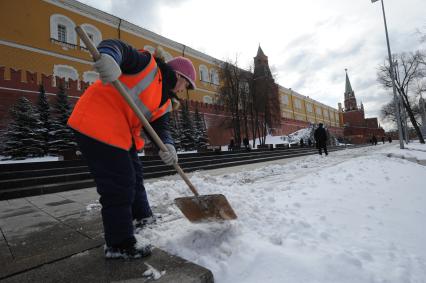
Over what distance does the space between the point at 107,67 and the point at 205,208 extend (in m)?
1.33

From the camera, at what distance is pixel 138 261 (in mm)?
1730

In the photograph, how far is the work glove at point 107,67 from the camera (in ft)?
5.49

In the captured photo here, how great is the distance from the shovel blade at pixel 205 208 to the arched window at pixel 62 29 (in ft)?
75.5

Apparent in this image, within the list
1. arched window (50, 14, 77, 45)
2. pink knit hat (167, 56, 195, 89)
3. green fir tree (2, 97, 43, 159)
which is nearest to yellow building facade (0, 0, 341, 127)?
arched window (50, 14, 77, 45)

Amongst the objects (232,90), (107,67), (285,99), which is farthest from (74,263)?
(285,99)

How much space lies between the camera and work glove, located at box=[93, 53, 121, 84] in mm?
1675

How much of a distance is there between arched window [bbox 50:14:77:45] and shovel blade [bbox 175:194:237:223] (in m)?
23.0

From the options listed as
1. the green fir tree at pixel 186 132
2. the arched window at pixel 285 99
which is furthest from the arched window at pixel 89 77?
the arched window at pixel 285 99

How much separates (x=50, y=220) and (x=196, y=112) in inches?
934

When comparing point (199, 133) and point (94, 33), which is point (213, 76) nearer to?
point (199, 133)

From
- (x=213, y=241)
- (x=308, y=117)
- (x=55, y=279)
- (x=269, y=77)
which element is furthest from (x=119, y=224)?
(x=308, y=117)

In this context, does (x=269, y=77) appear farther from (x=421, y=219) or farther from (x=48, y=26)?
(x=421, y=219)

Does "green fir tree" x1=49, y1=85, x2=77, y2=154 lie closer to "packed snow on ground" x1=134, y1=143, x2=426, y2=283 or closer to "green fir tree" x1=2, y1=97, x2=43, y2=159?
"green fir tree" x1=2, y1=97, x2=43, y2=159

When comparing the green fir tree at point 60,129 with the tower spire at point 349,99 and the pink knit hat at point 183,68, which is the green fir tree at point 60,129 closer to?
the pink knit hat at point 183,68
